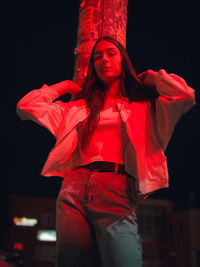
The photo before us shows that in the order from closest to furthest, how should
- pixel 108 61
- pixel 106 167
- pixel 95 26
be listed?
pixel 106 167
pixel 108 61
pixel 95 26

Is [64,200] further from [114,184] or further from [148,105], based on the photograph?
[148,105]

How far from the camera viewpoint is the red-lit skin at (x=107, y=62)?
1753 millimetres

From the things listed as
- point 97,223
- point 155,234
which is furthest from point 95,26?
point 155,234

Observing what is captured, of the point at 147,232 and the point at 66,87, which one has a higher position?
the point at 66,87

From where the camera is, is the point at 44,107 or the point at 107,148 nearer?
the point at 107,148

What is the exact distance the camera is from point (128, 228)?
4.65 ft

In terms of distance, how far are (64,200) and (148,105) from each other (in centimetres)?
67

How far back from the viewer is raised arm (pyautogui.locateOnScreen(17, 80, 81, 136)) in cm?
169

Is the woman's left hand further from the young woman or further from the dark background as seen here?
the dark background

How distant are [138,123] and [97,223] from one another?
1.82 ft

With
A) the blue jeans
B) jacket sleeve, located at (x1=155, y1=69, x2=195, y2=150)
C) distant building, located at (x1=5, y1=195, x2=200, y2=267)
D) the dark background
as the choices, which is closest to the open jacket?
jacket sleeve, located at (x1=155, y1=69, x2=195, y2=150)

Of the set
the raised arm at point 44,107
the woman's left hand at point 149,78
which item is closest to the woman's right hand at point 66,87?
the raised arm at point 44,107

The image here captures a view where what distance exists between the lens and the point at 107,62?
175 centimetres

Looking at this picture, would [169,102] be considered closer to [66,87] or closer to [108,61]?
[108,61]
